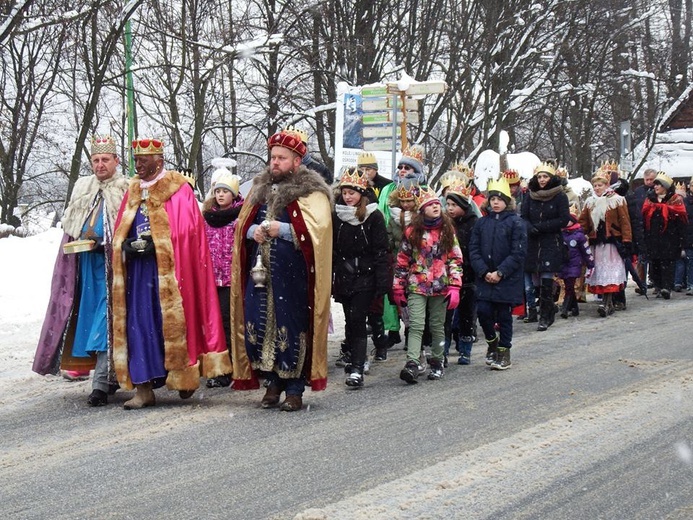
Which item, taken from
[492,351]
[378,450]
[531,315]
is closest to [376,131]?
[531,315]

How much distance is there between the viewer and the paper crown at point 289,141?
7.38 meters

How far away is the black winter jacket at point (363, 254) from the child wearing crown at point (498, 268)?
4.54 ft

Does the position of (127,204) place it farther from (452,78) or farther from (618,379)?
(452,78)

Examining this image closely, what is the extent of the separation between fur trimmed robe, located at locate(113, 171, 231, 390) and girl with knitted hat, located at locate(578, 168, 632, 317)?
7475mm

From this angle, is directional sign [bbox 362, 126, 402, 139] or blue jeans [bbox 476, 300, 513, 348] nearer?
blue jeans [bbox 476, 300, 513, 348]

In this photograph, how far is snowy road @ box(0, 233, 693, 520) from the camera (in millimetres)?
5129

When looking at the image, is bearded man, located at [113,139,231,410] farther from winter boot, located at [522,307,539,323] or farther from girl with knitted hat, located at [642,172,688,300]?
girl with knitted hat, located at [642,172,688,300]

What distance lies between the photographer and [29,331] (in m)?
12.0

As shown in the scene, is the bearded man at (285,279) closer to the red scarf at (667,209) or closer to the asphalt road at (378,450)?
the asphalt road at (378,450)

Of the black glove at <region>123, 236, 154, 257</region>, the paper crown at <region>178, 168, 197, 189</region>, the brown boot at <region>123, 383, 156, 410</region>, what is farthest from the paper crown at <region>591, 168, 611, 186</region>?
the brown boot at <region>123, 383, 156, 410</region>

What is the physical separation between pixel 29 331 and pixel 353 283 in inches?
207

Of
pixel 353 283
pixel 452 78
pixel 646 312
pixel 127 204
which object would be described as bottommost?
pixel 646 312

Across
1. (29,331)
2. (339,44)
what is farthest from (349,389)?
(339,44)

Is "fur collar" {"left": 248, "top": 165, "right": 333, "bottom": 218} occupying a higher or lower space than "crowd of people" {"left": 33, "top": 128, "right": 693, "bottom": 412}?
higher
